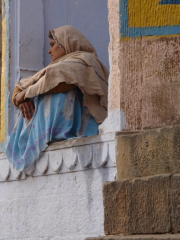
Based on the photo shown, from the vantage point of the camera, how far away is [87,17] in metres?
6.39

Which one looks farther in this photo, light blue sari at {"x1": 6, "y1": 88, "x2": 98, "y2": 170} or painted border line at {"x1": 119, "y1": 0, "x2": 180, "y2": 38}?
light blue sari at {"x1": 6, "y1": 88, "x2": 98, "y2": 170}

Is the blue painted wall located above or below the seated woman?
above

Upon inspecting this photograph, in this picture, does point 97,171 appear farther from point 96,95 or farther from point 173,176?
point 173,176

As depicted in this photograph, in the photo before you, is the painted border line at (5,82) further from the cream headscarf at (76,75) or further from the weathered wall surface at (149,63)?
the weathered wall surface at (149,63)

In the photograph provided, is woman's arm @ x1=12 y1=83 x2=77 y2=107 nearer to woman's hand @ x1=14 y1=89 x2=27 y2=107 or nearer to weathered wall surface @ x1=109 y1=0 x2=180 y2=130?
woman's hand @ x1=14 y1=89 x2=27 y2=107

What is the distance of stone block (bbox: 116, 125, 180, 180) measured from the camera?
112 inches

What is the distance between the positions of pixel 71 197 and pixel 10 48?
196 centimetres

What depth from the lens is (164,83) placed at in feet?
10.7

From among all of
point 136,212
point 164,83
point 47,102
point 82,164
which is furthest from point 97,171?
point 136,212

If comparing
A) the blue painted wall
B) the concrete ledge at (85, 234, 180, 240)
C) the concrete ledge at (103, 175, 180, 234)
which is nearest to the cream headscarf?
the blue painted wall

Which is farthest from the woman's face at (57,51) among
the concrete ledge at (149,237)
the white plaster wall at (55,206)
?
the concrete ledge at (149,237)

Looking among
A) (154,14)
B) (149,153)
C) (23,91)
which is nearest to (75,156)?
(23,91)

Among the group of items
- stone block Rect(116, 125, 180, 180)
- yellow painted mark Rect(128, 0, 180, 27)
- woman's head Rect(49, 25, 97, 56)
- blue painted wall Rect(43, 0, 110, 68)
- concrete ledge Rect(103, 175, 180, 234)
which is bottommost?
concrete ledge Rect(103, 175, 180, 234)

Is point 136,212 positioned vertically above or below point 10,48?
below
